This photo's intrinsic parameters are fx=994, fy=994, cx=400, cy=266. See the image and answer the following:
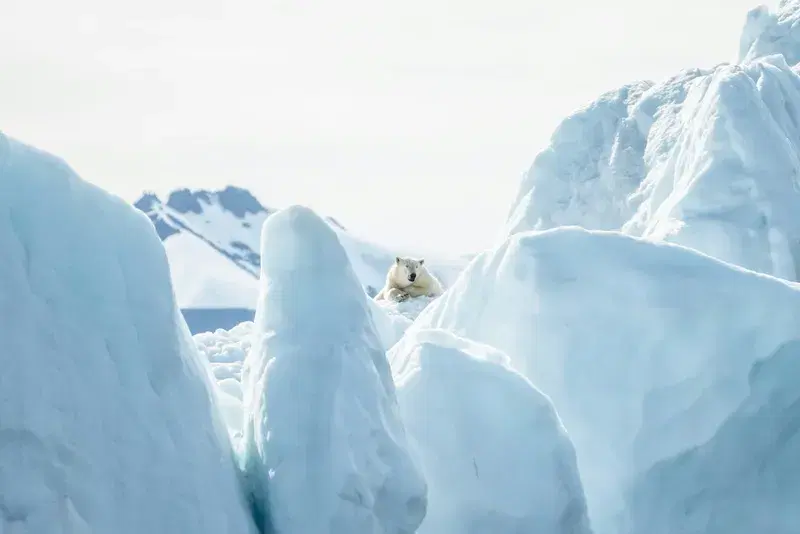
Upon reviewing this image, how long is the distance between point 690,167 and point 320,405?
1128cm

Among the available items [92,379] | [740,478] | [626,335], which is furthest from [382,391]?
[740,478]

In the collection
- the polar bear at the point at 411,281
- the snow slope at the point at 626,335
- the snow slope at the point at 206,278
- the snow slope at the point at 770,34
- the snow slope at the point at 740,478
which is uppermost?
the snow slope at the point at 770,34

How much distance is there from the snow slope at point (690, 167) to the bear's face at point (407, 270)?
3.62 m

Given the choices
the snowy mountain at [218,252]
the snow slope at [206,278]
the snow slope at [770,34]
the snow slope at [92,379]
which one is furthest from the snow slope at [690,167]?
the snow slope at [206,278]

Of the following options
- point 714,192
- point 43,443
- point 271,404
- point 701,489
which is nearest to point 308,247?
point 271,404

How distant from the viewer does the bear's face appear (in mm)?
15852

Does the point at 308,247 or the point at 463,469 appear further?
the point at 463,469

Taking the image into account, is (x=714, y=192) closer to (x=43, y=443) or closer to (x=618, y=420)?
(x=618, y=420)

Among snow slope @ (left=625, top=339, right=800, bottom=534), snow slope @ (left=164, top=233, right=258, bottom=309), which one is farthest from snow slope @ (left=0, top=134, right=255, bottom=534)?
snow slope @ (left=164, top=233, right=258, bottom=309)

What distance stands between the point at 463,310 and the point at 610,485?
6.48 ft

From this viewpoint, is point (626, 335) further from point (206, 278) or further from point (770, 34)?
point (206, 278)

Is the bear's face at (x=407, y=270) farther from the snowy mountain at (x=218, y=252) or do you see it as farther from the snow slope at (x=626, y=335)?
the snowy mountain at (x=218, y=252)

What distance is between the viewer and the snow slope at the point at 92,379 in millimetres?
4332

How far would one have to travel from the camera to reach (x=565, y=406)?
7.35 m
